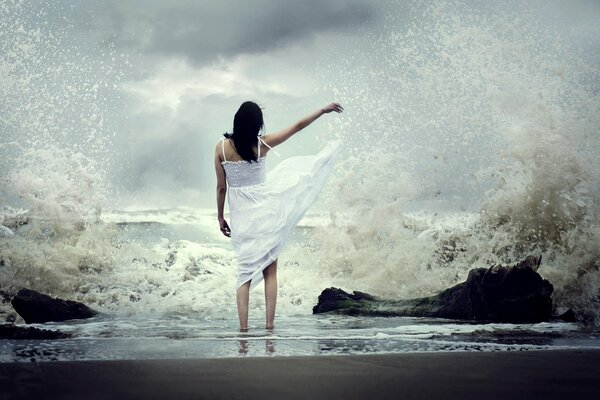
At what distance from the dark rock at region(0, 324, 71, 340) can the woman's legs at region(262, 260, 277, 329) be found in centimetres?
111

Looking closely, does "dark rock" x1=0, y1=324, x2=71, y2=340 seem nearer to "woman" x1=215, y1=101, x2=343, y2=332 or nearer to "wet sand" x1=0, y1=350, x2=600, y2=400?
"woman" x1=215, y1=101, x2=343, y2=332

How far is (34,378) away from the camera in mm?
1590

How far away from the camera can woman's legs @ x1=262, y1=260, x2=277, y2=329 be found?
12.4ft

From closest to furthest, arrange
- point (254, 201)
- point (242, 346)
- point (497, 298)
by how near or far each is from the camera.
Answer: point (242, 346) < point (254, 201) < point (497, 298)

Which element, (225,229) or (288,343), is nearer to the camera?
(288,343)

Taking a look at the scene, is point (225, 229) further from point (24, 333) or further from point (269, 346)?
point (269, 346)

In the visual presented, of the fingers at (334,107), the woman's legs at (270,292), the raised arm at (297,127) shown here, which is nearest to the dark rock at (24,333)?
the woman's legs at (270,292)

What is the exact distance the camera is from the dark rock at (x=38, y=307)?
4566mm

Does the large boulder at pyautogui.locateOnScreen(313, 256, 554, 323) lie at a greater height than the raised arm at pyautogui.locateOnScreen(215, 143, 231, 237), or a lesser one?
lesser

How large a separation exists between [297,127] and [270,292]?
0.97 metres

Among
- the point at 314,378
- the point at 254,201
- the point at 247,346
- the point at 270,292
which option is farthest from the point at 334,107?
the point at 314,378

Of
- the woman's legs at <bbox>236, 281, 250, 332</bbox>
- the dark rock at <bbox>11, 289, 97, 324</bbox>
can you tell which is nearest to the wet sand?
the woman's legs at <bbox>236, 281, 250, 332</bbox>

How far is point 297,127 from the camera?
3.72 metres

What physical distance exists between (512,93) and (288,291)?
140 inches
